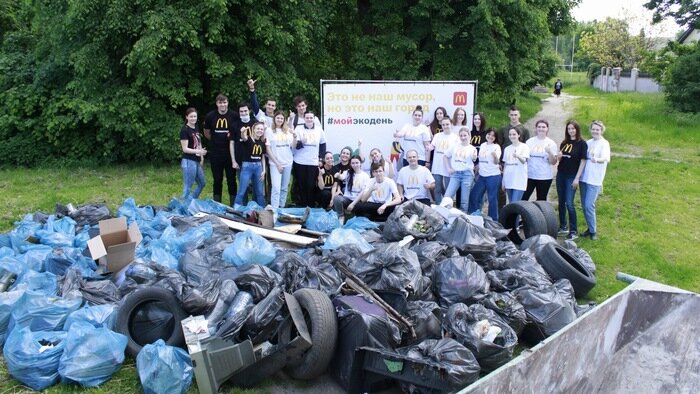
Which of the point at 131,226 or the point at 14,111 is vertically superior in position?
the point at 14,111

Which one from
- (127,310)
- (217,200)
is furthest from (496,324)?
(217,200)

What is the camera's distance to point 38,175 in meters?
12.8

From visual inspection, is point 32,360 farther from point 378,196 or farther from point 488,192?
point 488,192

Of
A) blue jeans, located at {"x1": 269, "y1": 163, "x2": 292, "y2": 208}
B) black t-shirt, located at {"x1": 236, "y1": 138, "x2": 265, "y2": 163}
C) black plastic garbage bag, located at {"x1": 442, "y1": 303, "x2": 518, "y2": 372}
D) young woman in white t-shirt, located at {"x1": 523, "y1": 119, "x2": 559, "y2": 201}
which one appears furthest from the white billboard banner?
black plastic garbage bag, located at {"x1": 442, "y1": 303, "x2": 518, "y2": 372}

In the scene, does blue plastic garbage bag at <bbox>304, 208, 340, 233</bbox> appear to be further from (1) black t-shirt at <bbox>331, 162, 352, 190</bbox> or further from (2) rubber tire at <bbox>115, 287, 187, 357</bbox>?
(2) rubber tire at <bbox>115, 287, 187, 357</bbox>

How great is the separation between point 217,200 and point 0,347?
187 inches

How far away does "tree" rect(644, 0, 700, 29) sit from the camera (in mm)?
24547

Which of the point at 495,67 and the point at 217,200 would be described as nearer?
the point at 217,200

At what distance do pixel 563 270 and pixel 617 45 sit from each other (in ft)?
151

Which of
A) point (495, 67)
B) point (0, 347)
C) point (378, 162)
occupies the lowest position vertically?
point (0, 347)

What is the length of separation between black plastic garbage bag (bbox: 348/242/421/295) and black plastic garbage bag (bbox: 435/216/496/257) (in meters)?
0.93

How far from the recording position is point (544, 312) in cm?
533

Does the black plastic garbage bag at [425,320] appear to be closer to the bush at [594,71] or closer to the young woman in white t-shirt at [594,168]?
the young woman in white t-shirt at [594,168]

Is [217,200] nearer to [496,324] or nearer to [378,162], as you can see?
[378,162]
